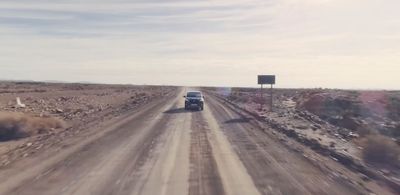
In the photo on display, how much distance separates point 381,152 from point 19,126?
715 inches

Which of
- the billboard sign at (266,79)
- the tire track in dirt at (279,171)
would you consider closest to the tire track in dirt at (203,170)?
the tire track in dirt at (279,171)

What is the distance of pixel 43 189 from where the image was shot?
13812 mm

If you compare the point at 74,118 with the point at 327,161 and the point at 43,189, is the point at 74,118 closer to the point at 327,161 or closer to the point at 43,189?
the point at 327,161

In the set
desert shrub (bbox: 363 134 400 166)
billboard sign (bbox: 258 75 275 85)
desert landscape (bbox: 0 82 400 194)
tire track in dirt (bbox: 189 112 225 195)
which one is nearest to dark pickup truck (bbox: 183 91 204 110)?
billboard sign (bbox: 258 75 275 85)

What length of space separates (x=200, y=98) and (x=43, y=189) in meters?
41.3

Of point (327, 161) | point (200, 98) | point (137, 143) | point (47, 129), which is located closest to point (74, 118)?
point (47, 129)

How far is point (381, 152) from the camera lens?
844 inches

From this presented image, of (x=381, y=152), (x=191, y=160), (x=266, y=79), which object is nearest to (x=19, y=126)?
(x=191, y=160)

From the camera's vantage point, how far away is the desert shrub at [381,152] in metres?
21.0

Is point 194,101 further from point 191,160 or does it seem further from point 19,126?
point 191,160

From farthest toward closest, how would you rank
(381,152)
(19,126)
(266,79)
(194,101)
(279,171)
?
(266,79) < (194,101) < (19,126) < (381,152) < (279,171)

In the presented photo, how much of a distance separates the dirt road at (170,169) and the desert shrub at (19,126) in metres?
4.77

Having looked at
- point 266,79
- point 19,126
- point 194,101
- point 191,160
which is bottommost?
point 191,160

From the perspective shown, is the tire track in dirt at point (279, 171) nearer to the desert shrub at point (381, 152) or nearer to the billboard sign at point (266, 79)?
the desert shrub at point (381, 152)
